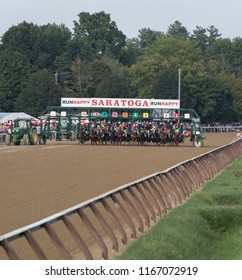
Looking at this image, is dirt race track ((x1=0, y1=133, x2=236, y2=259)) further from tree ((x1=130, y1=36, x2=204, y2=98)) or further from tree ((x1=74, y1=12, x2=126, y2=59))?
tree ((x1=74, y1=12, x2=126, y2=59))

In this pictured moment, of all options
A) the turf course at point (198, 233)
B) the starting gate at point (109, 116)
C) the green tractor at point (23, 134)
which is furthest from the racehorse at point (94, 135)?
the turf course at point (198, 233)

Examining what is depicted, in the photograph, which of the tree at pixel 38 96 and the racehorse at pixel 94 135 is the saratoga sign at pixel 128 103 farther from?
the tree at pixel 38 96

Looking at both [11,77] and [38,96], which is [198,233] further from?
[11,77]

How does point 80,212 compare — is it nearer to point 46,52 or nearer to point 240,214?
point 240,214

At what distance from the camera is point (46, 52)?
532 feet

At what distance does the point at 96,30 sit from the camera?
641 ft

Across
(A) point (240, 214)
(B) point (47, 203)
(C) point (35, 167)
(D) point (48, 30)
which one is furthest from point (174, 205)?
(D) point (48, 30)

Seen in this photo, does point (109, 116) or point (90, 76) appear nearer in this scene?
point (109, 116)

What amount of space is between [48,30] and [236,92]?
40.3m

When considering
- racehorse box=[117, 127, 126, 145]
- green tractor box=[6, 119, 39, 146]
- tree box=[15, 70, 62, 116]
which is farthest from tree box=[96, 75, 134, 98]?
green tractor box=[6, 119, 39, 146]

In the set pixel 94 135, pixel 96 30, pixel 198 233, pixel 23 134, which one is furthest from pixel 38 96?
pixel 198 233

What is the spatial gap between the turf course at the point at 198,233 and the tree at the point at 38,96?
9729cm

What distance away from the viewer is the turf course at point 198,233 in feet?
42.7

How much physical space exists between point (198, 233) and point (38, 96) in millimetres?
105090
